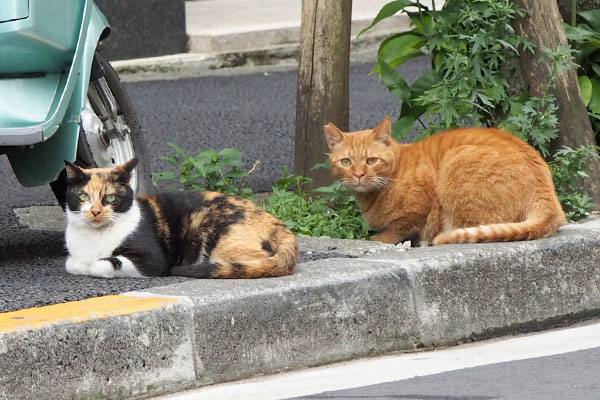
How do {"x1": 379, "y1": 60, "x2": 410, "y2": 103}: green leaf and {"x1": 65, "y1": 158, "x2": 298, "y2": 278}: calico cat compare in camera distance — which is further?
{"x1": 379, "y1": 60, "x2": 410, "y2": 103}: green leaf

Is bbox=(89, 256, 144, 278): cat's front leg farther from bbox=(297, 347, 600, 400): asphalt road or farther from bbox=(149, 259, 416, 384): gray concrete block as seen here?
bbox=(297, 347, 600, 400): asphalt road

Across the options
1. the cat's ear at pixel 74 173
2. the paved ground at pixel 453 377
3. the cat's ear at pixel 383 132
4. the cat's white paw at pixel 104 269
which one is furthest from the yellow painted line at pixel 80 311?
the cat's ear at pixel 383 132

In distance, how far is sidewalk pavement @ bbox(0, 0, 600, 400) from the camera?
150 inches

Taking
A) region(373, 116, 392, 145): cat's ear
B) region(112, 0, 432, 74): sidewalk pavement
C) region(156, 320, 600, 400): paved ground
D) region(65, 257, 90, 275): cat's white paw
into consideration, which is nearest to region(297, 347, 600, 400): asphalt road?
region(156, 320, 600, 400): paved ground

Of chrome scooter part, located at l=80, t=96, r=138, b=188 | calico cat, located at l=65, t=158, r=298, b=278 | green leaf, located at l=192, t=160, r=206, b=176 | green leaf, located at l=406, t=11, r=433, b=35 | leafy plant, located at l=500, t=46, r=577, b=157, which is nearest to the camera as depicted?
calico cat, located at l=65, t=158, r=298, b=278

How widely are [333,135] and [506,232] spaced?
1276 mm

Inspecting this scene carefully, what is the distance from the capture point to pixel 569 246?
Result: 498 centimetres

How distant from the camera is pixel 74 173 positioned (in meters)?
4.84

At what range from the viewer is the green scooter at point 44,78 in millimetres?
4637

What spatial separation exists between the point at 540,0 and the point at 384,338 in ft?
7.26

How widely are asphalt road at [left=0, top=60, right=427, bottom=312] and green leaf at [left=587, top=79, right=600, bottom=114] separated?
201cm

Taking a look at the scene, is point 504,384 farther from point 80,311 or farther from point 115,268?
point 115,268

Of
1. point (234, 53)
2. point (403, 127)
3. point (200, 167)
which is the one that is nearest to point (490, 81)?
point (403, 127)

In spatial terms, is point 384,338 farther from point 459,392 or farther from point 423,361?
point 459,392
